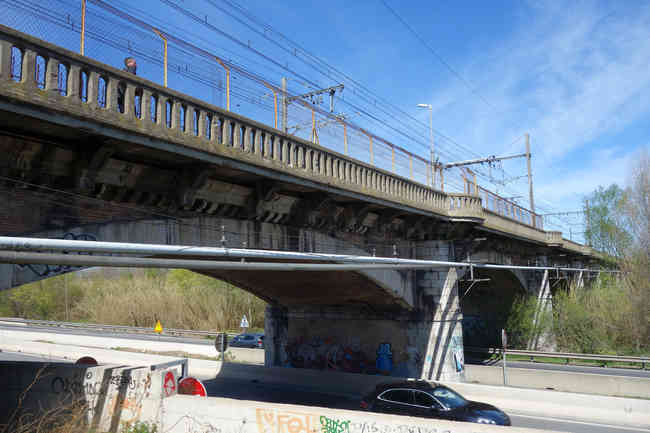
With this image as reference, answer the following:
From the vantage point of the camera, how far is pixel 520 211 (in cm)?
3222

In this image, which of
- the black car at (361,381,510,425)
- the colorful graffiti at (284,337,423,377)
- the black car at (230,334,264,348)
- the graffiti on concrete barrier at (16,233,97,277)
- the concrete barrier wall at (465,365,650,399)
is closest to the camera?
the graffiti on concrete barrier at (16,233,97,277)

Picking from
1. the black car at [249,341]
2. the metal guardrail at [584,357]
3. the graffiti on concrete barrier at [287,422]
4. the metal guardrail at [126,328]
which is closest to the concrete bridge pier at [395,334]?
the metal guardrail at [584,357]

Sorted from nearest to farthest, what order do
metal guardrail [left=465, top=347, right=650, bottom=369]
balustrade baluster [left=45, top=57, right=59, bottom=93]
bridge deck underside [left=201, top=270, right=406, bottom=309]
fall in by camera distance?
balustrade baluster [left=45, top=57, right=59, bottom=93] < bridge deck underside [left=201, top=270, right=406, bottom=309] < metal guardrail [left=465, top=347, right=650, bottom=369]

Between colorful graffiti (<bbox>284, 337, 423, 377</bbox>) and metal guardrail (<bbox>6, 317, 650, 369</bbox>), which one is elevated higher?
colorful graffiti (<bbox>284, 337, 423, 377</bbox>)

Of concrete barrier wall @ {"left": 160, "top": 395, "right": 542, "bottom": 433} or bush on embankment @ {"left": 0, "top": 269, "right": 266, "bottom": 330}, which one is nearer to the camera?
concrete barrier wall @ {"left": 160, "top": 395, "right": 542, "bottom": 433}

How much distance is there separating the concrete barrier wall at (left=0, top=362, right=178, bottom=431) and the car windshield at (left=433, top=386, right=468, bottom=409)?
6945 millimetres

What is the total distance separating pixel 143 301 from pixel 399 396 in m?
40.6

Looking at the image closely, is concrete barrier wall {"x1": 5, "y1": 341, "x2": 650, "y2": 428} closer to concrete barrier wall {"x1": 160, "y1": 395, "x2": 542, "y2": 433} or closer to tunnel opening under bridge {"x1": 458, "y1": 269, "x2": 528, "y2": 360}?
concrete barrier wall {"x1": 160, "y1": 395, "x2": 542, "y2": 433}

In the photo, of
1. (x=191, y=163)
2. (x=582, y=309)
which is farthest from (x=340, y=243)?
(x=582, y=309)

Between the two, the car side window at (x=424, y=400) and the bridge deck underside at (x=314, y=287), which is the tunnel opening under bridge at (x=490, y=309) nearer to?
the bridge deck underside at (x=314, y=287)

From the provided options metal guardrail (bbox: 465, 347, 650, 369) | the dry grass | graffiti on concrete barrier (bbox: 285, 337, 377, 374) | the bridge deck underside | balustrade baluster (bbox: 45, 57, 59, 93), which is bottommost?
metal guardrail (bbox: 465, 347, 650, 369)

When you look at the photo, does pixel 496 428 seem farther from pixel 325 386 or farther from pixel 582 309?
pixel 582 309

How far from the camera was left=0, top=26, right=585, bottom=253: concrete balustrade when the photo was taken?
6945mm

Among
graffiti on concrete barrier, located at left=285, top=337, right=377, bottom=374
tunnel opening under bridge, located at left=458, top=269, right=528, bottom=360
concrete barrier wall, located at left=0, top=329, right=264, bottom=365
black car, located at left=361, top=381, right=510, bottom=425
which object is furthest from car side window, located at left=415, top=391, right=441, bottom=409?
tunnel opening under bridge, located at left=458, top=269, right=528, bottom=360
